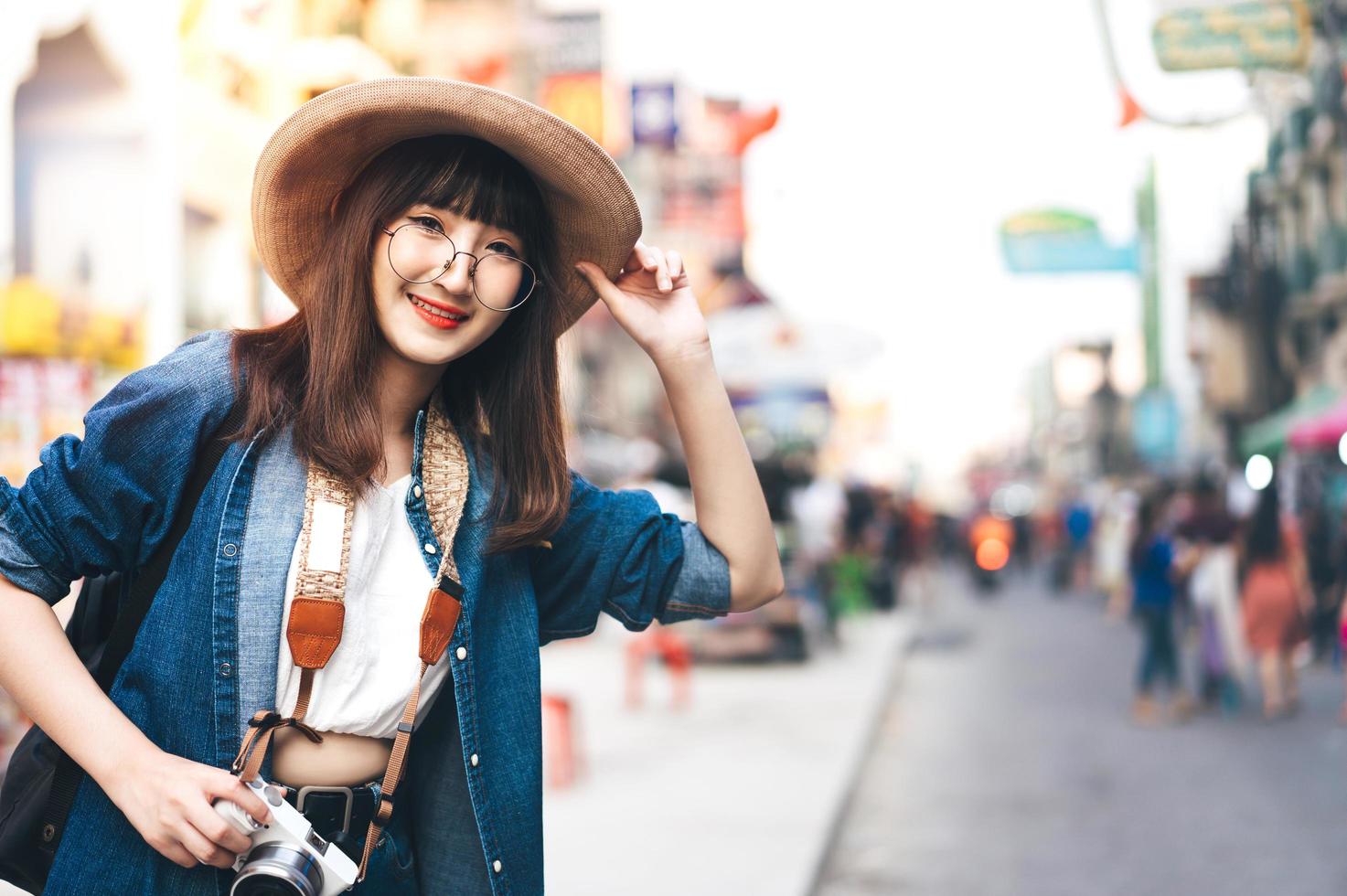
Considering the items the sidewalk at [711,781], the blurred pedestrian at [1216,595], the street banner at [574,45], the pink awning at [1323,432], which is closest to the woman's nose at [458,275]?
the sidewalk at [711,781]

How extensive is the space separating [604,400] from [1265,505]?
2055cm

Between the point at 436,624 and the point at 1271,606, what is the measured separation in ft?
34.6

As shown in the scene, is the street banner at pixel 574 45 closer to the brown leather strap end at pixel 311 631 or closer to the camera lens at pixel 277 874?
the brown leather strap end at pixel 311 631

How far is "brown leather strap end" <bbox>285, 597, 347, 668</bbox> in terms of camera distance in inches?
69.9

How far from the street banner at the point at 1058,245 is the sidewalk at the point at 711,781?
587cm

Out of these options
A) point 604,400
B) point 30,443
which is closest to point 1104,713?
point 30,443

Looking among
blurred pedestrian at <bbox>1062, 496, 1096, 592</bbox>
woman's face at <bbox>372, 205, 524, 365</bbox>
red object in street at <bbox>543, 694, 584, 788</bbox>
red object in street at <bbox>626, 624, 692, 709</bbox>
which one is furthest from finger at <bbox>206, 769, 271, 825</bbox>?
blurred pedestrian at <bbox>1062, 496, 1096, 592</bbox>

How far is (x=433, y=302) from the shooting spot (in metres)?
1.95

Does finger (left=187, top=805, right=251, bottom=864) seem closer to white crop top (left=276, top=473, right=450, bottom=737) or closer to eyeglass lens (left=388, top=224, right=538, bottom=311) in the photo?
white crop top (left=276, top=473, right=450, bottom=737)

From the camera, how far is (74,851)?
5.82 ft

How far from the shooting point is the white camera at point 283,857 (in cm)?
165

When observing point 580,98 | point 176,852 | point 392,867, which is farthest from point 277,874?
point 580,98

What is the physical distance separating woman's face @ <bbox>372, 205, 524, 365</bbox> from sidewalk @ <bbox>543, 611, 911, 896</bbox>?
3933 millimetres

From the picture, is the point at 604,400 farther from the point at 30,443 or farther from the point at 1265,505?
the point at 30,443
